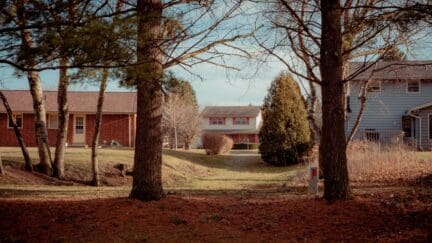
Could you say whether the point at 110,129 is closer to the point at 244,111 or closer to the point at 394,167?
the point at 394,167

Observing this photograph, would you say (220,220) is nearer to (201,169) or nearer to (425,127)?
(201,169)

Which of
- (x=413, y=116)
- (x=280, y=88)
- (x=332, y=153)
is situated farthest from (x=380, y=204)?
(x=413, y=116)

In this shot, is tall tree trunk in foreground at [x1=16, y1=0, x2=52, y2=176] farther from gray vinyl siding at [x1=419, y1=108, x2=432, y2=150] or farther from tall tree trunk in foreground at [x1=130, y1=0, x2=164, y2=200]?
gray vinyl siding at [x1=419, y1=108, x2=432, y2=150]

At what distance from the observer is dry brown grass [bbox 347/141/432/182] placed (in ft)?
46.7

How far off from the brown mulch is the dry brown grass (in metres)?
6.11

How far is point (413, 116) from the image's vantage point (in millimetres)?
29953

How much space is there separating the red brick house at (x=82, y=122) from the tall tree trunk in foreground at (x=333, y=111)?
26164 millimetres

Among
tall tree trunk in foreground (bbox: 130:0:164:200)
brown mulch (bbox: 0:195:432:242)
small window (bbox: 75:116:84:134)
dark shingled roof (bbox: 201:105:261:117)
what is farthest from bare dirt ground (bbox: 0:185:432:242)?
dark shingled roof (bbox: 201:105:261:117)

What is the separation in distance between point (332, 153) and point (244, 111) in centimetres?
5456

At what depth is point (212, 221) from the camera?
726cm

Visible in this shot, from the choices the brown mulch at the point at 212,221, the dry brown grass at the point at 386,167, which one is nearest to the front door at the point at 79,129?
the dry brown grass at the point at 386,167

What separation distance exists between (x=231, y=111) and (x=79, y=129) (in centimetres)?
3150

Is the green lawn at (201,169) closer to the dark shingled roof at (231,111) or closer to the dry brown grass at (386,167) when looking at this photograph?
the dry brown grass at (386,167)

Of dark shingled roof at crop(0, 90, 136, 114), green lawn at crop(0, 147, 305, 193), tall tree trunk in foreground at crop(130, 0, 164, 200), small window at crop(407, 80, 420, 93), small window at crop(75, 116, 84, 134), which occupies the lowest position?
green lawn at crop(0, 147, 305, 193)
